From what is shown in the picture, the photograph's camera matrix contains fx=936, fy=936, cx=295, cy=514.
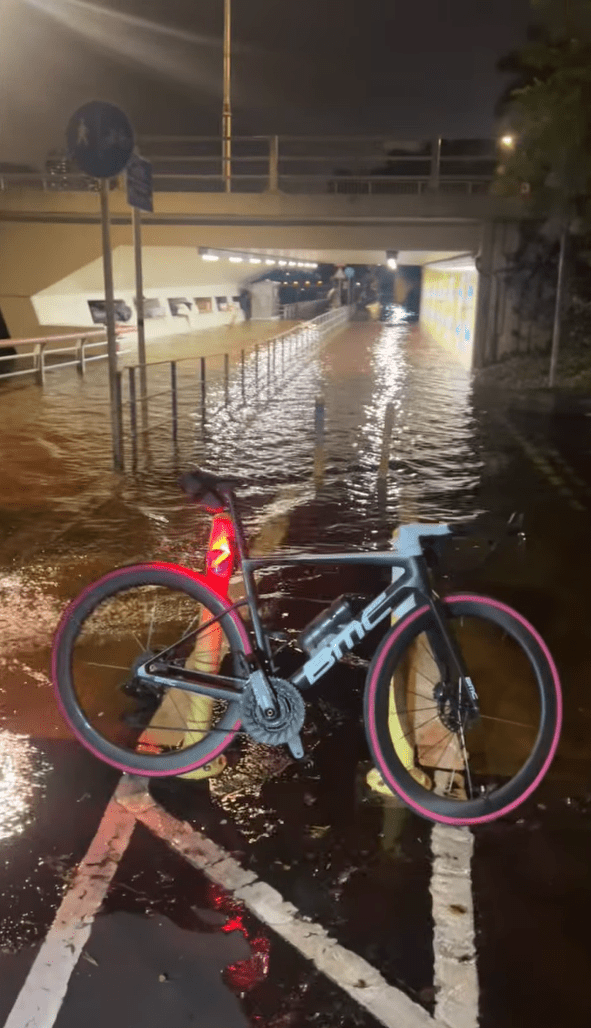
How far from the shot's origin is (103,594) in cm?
418

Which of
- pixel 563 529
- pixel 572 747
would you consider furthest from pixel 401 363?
pixel 572 747

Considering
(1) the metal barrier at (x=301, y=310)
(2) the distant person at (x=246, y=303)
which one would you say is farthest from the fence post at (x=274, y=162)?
(1) the metal barrier at (x=301, y=310)

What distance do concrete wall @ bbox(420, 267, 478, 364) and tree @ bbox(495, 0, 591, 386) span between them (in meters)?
2.51

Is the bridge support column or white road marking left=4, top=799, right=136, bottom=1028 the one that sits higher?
the bridge support column

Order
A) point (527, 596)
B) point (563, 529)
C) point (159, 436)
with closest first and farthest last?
point (527, 596), point (563, 529), point (159, 436)

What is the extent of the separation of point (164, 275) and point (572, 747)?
81.1ft

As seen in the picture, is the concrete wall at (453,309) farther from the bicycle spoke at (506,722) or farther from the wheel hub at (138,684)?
the wheel hub at (138,684)

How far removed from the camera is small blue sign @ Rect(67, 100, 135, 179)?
8.95 m

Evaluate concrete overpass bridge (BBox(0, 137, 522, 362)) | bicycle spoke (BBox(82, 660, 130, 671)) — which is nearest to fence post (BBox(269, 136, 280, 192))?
concrete overpass bridge (BBox(0, 137, 522, 362))

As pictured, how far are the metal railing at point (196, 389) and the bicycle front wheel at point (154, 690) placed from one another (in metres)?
5.62

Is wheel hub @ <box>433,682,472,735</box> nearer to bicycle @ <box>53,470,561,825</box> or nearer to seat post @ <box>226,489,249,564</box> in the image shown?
bicycle @ <box>53,470,561,825</box>

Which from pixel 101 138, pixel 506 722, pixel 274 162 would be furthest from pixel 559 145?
pixel 506 722

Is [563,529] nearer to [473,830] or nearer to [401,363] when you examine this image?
[473,830]

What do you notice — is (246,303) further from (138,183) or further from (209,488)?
(209,488)
